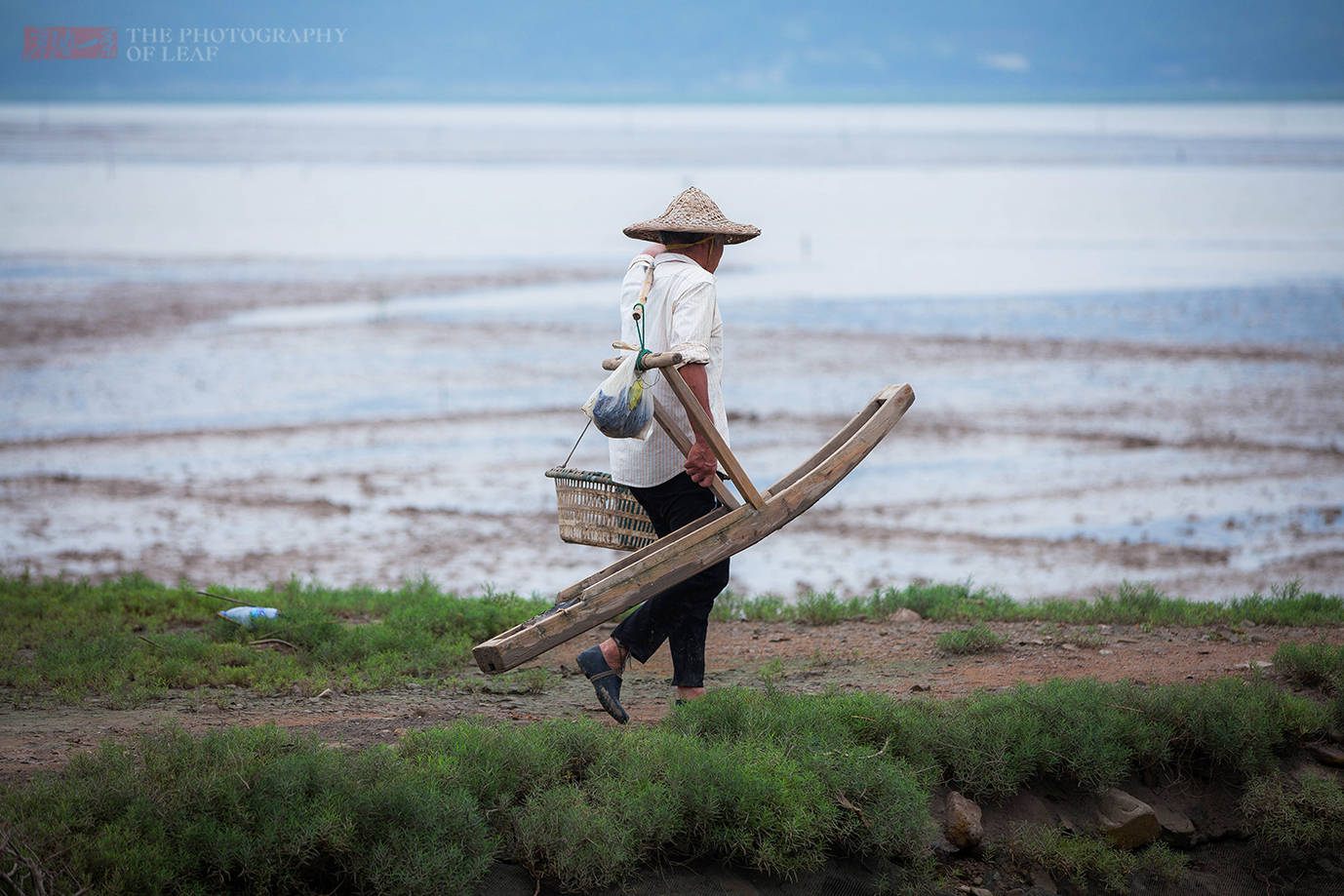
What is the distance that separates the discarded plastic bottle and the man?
2330 mm

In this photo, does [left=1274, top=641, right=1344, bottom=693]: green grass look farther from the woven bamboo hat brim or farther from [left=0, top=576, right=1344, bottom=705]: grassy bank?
the woven bamboo hat brim

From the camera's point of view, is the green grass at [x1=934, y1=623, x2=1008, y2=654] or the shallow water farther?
the shallow water

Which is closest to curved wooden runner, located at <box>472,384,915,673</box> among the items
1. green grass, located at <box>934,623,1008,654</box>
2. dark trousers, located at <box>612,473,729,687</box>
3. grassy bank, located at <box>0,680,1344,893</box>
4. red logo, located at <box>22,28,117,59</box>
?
dark trousers, located at <box>612,473,729,687</box>

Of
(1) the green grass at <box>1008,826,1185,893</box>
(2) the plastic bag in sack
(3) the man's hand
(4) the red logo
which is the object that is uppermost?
(4) the red logo

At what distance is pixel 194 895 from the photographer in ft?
12.3

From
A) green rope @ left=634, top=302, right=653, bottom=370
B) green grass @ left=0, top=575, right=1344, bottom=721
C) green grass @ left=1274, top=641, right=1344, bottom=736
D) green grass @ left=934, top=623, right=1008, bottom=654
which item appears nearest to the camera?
green rope @ left=634, top=302, right=653, bottom=370

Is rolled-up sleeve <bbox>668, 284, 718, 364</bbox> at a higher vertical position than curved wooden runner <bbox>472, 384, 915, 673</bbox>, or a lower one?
higher

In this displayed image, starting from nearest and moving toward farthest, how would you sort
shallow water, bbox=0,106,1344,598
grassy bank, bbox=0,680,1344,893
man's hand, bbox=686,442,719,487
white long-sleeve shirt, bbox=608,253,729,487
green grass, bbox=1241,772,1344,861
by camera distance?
grassy bank, bbox=0,680,1344,893 → man's hand, bbox=686,442,719,487 → white long-sleeve shirt, bbox=608,253,729,487 → green grass, bbox=1241,772,1344,861 → shallow water, bbox=0,106,1344,598

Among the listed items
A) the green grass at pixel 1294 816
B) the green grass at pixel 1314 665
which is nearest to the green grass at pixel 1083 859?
the green grass at pixel 1294 816

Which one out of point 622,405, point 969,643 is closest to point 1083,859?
point 969,643

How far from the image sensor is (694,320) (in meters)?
4.80

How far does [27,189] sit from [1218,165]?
38.1m

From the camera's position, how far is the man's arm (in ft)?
15.6

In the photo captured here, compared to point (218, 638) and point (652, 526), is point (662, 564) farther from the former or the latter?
point (218, 638)
